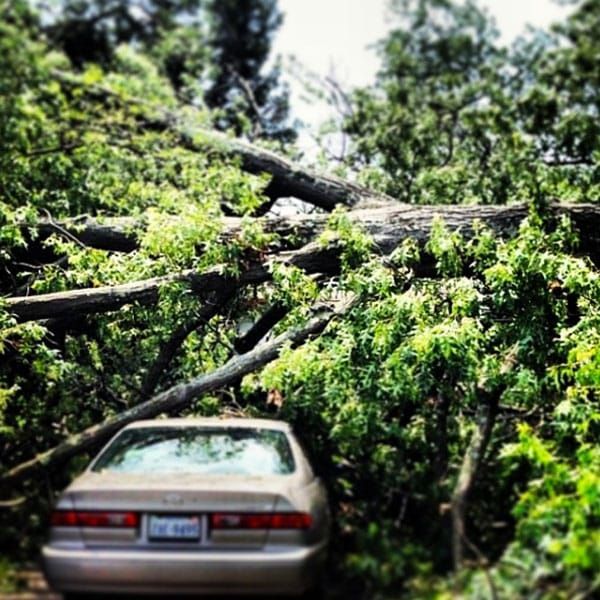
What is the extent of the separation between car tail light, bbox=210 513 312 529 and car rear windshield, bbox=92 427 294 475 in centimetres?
44

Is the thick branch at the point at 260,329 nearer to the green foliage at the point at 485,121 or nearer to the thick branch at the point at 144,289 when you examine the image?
the thick branch at the point at 144,289

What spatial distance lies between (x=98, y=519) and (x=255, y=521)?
0.84 metres

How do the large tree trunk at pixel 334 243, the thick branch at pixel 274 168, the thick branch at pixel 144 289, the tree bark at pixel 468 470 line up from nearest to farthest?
the tree bark at pixel 468 470
the thick branch at pixel 144 289
the large tree trunk at pixel 334 243
the thick branch at pixel 274 168

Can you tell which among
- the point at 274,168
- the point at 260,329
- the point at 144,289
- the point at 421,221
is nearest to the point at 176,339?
the point at 144,289

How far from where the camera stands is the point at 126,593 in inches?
144

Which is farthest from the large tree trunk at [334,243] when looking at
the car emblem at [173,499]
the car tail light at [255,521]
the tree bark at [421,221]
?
the car tail light at [255,521]

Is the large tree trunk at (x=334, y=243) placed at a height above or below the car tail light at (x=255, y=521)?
above

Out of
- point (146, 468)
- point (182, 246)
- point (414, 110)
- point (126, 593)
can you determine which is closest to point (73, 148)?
point (182, 246)

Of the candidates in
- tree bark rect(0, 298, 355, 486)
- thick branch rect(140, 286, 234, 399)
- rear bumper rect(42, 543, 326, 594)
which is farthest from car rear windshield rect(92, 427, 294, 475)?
thick branch rect(140, 286, 234, 399)

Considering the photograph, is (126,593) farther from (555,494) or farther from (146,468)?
(555,494)

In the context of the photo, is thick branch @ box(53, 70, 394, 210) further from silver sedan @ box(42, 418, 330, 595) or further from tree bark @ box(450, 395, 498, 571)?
silver sedan @ box(42, 418, 330, 595)

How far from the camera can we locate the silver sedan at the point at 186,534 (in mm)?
3641

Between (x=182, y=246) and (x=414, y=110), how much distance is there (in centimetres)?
992

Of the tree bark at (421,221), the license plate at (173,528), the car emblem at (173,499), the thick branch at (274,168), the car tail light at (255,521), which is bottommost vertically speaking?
the license plate at (173,528)
